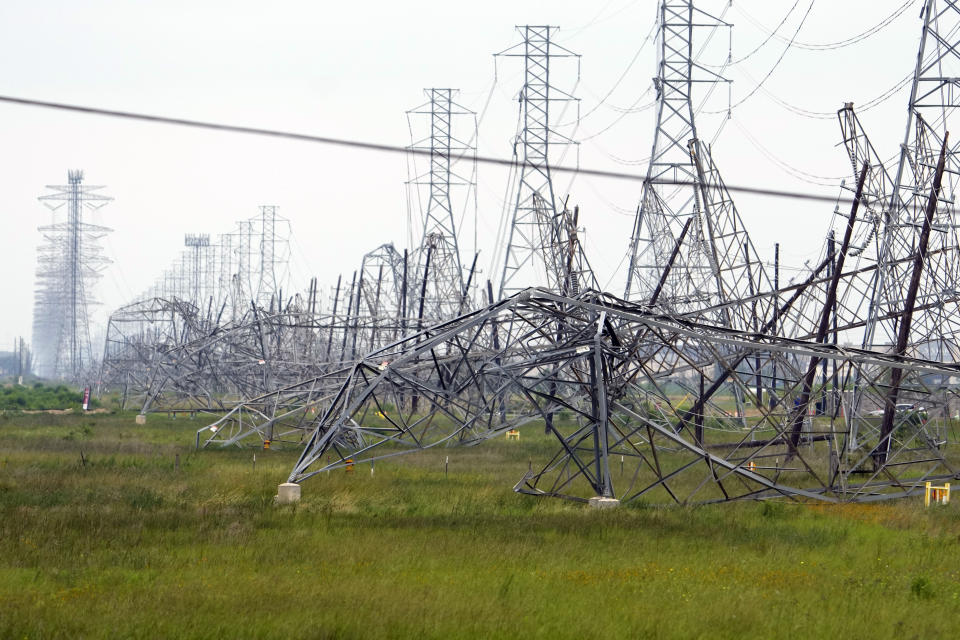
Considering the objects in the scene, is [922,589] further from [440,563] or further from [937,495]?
[937,495]

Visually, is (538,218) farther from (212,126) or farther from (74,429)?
(212,126)

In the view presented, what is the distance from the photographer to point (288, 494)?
1068 inches

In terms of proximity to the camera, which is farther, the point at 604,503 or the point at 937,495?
the point at 937,495

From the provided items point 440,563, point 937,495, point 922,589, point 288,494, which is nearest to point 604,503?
point 288,494

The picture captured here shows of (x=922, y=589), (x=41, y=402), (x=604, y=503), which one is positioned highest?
(x=604, y=503)

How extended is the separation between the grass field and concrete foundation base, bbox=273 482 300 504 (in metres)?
0.35

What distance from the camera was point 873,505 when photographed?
28.4 meters

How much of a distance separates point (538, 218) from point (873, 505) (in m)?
25.8

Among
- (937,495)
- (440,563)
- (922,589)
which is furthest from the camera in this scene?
(937,495)

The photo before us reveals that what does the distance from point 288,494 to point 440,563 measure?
7734mm

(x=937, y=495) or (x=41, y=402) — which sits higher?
(x=937, y=495)

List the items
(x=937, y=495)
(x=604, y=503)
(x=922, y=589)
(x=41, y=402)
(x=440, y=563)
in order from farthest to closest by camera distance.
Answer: (x=41, y=402)
(x=937, y=495)
(x=604, y=503)
(x=440, y=563)
(x=922, y=589)

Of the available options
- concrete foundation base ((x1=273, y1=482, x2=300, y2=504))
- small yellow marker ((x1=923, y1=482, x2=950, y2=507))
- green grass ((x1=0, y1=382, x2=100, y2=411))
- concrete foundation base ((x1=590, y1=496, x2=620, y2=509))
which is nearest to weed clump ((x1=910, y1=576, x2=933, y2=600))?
concrete foundation base ((x1=590, y1=496, x2=620, y2=509))

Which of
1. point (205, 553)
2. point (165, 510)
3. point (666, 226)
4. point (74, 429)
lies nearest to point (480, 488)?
point (165, 510)
